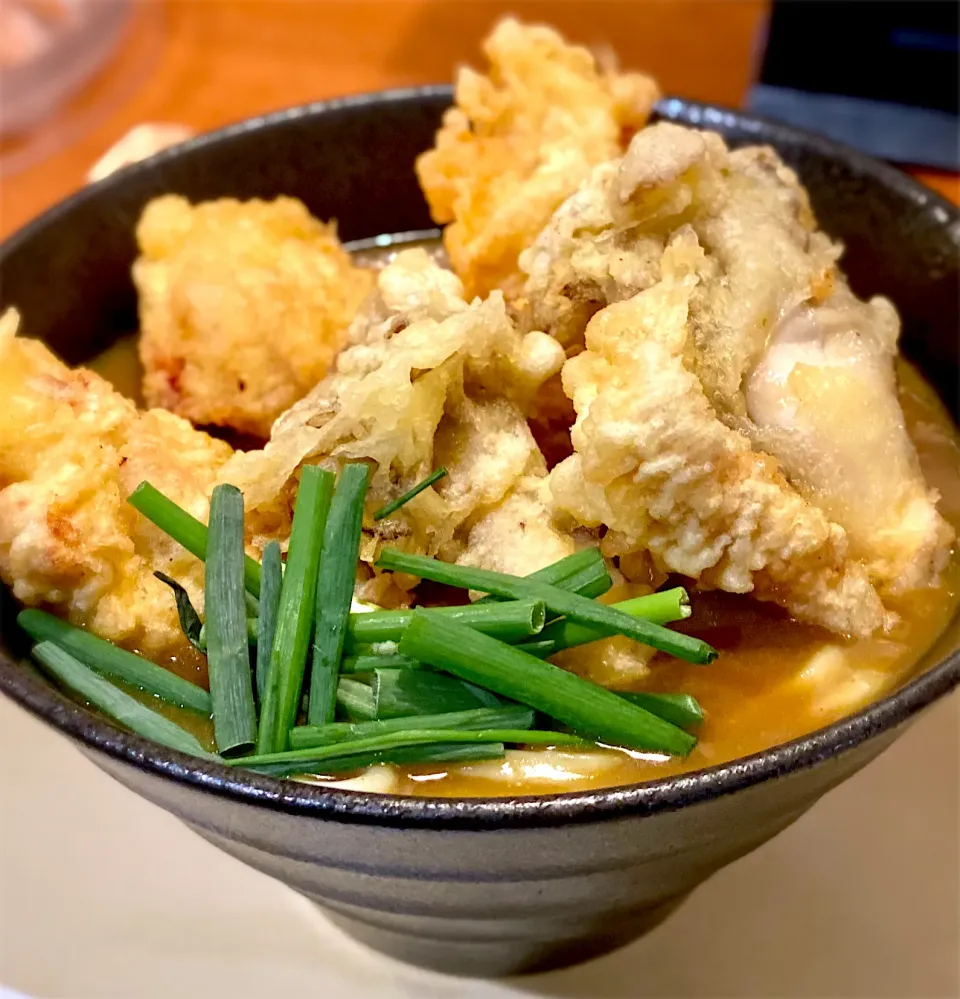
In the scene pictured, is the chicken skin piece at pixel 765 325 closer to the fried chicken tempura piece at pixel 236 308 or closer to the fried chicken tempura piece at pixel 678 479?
the fried chicken tempura piece at pixel 678 479

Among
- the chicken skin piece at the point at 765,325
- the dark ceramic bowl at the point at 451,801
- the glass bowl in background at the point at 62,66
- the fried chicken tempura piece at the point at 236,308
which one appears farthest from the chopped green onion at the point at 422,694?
the glass bowl in background at the point at 62,66

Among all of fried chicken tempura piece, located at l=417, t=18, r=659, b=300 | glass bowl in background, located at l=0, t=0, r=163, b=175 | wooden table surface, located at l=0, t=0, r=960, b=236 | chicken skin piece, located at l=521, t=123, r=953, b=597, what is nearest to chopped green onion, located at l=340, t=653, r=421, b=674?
chicken skin piece, located at l=521, t=123, r=953, b=597

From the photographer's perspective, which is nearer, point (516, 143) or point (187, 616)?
point (187, 616)

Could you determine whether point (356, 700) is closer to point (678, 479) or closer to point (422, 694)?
point (422, 694)

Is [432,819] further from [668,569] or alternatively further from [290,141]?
[290,141]

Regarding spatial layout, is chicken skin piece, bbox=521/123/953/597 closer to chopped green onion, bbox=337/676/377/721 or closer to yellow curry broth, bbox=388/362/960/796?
yellow curry broth, bbox=388/362/960/796

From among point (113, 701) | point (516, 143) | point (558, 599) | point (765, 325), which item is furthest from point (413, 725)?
point (516, 143)
